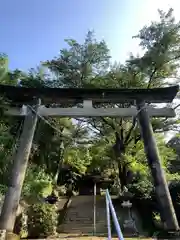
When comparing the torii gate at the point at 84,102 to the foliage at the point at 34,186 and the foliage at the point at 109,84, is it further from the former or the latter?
the foliage at the point at 109,84

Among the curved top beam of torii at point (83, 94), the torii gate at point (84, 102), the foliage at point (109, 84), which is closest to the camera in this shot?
the torii gate at point (84, 102)

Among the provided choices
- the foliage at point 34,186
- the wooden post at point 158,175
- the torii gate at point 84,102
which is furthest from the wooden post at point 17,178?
the wooden post at point 158,175

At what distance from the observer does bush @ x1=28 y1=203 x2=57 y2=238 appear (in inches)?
363

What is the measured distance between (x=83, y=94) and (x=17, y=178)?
347 cm

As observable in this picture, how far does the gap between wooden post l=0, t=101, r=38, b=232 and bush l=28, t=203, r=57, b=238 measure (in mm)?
3489

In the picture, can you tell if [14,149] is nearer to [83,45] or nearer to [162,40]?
[83,45]

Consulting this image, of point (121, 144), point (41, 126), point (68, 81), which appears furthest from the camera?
point (121, 144)

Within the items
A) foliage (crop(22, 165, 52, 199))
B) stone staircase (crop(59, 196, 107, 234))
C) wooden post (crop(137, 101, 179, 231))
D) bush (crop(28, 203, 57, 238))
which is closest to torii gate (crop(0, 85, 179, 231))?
wooden post (crop(137, 101, 179, 231))

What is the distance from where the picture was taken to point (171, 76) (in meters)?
15.4

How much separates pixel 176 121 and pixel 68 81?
295 inches

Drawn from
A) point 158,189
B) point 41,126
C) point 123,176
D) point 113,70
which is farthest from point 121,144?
point 158,189

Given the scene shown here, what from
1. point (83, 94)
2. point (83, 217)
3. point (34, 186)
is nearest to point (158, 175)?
point (83, 94)

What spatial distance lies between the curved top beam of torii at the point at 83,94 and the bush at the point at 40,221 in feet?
14.1

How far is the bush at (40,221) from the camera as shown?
30.2 feet
